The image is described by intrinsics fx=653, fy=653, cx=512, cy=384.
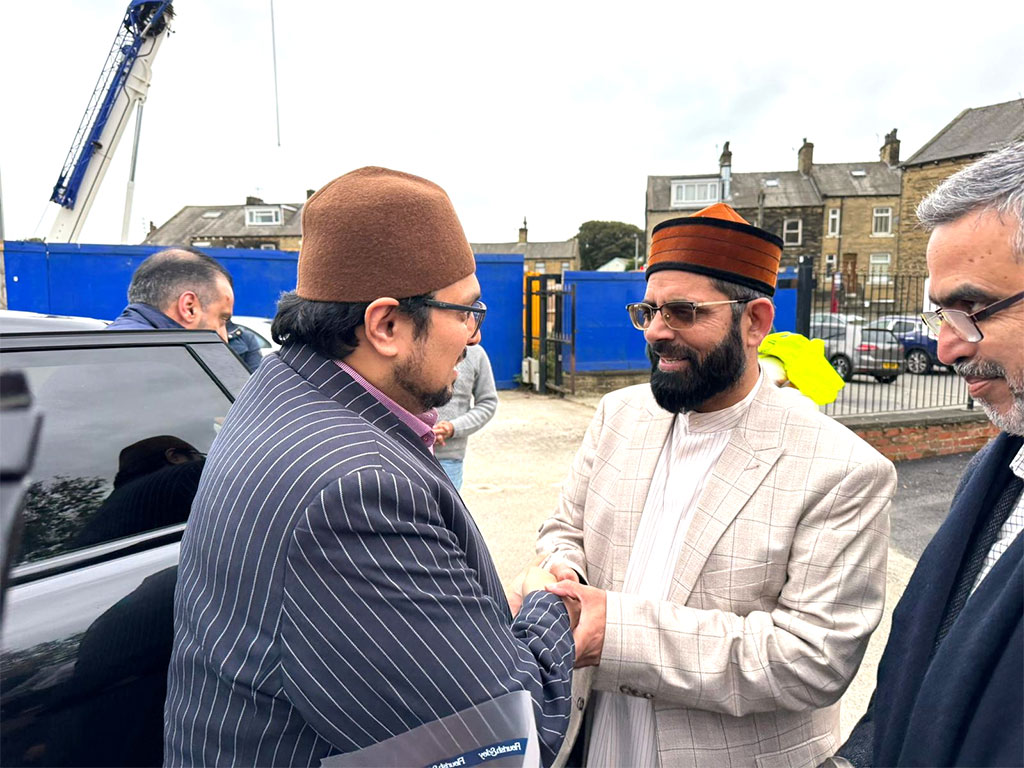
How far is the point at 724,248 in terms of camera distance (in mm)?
1842

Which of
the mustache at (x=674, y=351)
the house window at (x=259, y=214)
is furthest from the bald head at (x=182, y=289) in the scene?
the house window at (x=259, y=214)

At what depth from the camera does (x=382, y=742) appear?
0.96 meters

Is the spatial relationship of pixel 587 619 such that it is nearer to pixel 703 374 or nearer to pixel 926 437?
pixel 703 374

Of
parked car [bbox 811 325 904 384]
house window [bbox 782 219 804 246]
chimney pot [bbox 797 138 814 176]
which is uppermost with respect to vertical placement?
chimney pot [bbox 797 138 814 176]

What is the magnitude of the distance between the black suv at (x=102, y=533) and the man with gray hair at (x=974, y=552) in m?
1.67

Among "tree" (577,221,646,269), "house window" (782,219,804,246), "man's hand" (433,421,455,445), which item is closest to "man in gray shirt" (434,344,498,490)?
"man's hand" (433,421,455,445)

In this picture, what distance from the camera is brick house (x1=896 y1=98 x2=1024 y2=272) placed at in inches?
1254

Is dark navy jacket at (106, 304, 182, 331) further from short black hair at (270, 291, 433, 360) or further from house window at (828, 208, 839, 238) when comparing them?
house window at (828, 208, 839, 238)

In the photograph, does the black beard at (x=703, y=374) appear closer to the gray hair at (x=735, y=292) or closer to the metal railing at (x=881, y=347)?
the gray hair at (x=735, y=292)

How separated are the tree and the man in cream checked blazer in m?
77.7

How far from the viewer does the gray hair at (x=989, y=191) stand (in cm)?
118

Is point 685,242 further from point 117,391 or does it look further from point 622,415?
point 117,391

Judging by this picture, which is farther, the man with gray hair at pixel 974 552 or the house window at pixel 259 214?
the house window at pixel 259 214

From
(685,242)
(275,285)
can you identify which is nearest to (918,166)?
(275,285)
